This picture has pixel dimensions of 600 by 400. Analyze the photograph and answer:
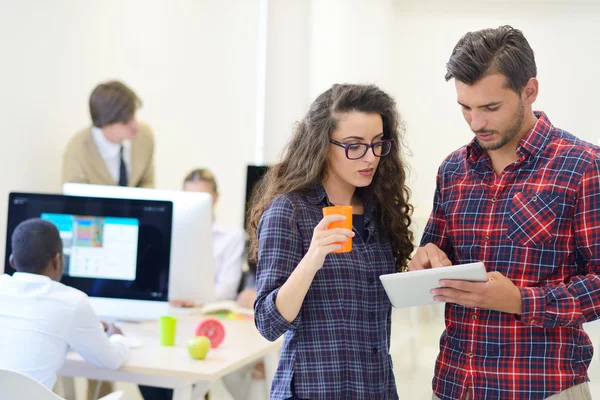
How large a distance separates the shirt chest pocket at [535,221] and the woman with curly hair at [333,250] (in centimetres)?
30

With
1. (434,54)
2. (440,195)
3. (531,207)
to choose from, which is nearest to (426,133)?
(434,54)

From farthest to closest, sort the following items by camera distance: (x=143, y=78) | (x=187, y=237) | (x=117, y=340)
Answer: (x=143, y=78)
(x=187, y=237)
(x=117, y=340)

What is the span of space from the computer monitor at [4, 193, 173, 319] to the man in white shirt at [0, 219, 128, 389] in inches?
17.6

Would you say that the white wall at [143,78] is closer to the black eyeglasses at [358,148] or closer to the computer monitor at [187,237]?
the computer monitor at [187,237]

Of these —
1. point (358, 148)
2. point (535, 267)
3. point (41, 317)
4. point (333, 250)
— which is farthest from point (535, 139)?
point (41, 317)

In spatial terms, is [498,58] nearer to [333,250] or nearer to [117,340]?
[333,250]

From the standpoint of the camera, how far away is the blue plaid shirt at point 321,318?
173 cm

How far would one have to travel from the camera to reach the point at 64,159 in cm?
412

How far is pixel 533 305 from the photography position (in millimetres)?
Answer: 1679

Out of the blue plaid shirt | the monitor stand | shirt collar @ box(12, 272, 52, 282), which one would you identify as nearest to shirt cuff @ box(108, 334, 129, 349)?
the monitor stand

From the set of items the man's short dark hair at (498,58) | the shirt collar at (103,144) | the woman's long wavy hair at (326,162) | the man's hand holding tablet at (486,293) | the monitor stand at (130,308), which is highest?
the shirt collar at (103,144)

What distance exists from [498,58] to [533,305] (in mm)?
581

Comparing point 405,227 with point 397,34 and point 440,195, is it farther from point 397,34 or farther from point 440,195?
point 397,34

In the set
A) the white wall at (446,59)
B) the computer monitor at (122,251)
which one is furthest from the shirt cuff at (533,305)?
the computer monitor at (122,251)
